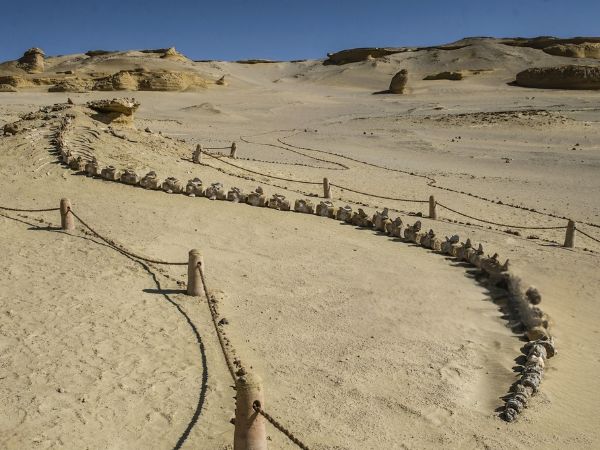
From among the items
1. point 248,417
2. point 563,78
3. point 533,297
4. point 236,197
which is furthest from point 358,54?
point 248,417

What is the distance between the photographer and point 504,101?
1505 inches

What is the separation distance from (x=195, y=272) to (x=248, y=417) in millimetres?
3516

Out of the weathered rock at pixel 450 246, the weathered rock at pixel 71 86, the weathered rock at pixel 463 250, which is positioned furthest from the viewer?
the weathered rock at pixel 71 86

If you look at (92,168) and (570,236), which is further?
(92,168)

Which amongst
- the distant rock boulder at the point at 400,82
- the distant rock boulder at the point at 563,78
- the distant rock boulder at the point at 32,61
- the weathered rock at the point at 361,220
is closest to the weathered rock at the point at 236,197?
the weathered rock at the point at 361,220

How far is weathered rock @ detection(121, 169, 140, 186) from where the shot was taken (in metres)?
12.6

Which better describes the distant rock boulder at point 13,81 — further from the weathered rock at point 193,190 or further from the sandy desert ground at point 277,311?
the weathered rock at point 193,190

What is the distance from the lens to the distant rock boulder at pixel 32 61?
47875 millimetres

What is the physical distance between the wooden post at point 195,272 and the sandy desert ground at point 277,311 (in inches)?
7.1

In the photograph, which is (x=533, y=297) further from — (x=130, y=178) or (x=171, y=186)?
(x=130, y=178)

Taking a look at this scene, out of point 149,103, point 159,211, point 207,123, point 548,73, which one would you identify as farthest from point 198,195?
point 548,73

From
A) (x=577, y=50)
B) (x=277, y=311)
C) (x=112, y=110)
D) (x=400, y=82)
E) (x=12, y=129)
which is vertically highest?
(x=577, y=50)

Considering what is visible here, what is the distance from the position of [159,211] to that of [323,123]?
2299 cm

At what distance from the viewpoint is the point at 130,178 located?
1262cm
